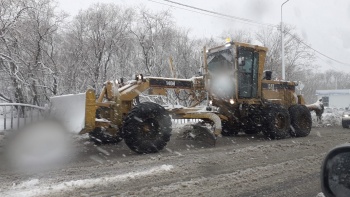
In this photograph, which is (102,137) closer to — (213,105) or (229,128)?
(213,105)

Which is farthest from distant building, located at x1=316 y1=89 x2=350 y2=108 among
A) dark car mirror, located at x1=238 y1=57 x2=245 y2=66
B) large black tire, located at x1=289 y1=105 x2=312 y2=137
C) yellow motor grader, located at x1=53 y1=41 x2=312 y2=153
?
dark car mirror, located at x1=238 y1=57 x2=245 y2=66

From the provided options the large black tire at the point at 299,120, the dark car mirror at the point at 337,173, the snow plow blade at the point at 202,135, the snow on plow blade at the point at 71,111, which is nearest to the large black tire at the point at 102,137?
the snow on plow blade at the point at 71,111

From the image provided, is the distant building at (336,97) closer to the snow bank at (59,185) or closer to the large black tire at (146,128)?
the large black tire at (146,128)

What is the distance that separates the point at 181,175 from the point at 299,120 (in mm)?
7102

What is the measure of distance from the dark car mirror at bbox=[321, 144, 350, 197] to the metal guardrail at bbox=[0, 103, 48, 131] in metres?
7.68

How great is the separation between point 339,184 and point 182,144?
7.19m

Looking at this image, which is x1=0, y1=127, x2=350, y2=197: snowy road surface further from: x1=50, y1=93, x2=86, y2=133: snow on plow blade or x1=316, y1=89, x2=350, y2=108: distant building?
x1=316, y1=89, x2=350, y2=108: distant building

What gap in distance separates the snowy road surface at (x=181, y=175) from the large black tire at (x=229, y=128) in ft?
10.7

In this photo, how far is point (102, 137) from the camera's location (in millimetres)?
8969

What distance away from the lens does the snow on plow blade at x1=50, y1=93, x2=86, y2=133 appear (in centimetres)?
734

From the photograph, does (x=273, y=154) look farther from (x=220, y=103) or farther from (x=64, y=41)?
(x=64, y=41)

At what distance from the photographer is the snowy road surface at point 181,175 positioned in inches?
183

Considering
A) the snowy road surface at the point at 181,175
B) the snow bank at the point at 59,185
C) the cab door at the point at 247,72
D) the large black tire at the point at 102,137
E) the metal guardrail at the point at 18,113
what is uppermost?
the cab door at the point at 247,72

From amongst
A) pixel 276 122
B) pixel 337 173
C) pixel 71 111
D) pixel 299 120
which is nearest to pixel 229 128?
pixel 276 122
